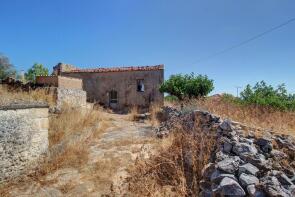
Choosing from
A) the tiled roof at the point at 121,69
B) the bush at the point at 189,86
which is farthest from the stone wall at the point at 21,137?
the tiled roof at the point at 121,69

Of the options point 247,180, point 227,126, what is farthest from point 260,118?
point 247,180

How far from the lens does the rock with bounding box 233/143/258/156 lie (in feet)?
14.5

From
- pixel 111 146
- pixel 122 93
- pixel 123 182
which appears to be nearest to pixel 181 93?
pixel 122 93

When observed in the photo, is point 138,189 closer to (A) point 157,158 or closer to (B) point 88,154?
(A) point 157,158

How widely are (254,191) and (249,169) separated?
1.59ft

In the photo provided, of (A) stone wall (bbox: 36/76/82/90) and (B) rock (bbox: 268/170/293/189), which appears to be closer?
(B) rock (bbox: 268/170/293/189)

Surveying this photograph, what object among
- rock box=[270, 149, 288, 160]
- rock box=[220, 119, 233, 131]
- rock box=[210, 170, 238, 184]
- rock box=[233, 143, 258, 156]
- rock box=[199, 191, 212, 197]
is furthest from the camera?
rock box=[220, 119, 233, 131]

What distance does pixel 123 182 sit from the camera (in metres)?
5.55

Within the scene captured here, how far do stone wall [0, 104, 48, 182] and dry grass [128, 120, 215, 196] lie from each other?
2.62 meters

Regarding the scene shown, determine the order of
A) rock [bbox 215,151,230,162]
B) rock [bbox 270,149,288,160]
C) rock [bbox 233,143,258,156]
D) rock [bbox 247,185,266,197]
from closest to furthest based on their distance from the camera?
1. rock [bbox 247,185,266,197]
2. rock [bbox 270,149,288,160]
3. rock [bbox 233,143,258,156]
4. rock [bbox 215,151,230,162]

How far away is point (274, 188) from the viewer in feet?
11.1

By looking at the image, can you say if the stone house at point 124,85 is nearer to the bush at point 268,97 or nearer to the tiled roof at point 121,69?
the tiled roof at point 121,69

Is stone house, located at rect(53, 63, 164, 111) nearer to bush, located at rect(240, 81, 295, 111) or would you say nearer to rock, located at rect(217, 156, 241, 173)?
bush, located at rect(240, 81, 295, 111)

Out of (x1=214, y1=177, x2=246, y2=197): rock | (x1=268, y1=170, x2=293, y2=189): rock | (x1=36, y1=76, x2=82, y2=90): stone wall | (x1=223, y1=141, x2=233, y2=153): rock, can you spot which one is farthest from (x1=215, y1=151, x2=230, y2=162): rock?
(x1=36, y1=76, x2=82, y2=90): stone wall
